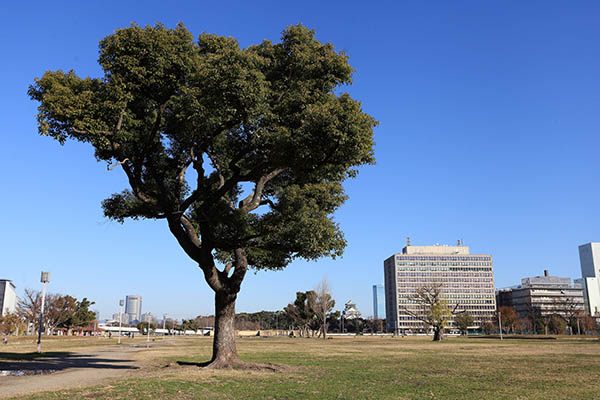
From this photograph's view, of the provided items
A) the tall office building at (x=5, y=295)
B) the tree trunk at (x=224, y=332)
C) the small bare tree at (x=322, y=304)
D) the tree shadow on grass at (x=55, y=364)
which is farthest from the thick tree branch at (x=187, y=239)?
the tall office building at (x=5, y=295)

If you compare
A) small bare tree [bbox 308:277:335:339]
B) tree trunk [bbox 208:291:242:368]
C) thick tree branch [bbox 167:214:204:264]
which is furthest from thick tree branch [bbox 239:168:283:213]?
small bare tree [bbox 308:277:335:339]

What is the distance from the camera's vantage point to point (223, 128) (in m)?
17.1

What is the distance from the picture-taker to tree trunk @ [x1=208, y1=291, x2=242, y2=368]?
19609 millimetres

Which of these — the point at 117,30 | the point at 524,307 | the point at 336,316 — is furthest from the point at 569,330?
the point at 117,30

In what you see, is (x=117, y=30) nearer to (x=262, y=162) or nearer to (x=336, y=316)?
(x=262, y=162)

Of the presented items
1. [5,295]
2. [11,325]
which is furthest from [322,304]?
[5,295]

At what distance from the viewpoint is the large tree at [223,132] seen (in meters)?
15.3

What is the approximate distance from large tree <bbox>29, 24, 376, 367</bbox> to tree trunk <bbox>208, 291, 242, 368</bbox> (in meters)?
0.05

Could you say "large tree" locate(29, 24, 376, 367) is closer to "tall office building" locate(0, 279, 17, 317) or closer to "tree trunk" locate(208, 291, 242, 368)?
"tree trunk" locate(208, 291, 242, 368)

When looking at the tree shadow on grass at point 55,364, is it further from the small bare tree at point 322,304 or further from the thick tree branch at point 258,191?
the small bare tree at point 322,304

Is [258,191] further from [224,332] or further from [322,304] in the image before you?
[322,304]

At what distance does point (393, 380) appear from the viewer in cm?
1620

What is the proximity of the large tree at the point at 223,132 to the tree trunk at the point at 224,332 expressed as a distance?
0.05m

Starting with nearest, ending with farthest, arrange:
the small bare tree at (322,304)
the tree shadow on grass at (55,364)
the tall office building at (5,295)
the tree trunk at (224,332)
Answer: the tree trunk at (224,332) < the tree shadow on grass at (55,364) < the small bare tree at (322,304) < the tall office building at (5,295)
